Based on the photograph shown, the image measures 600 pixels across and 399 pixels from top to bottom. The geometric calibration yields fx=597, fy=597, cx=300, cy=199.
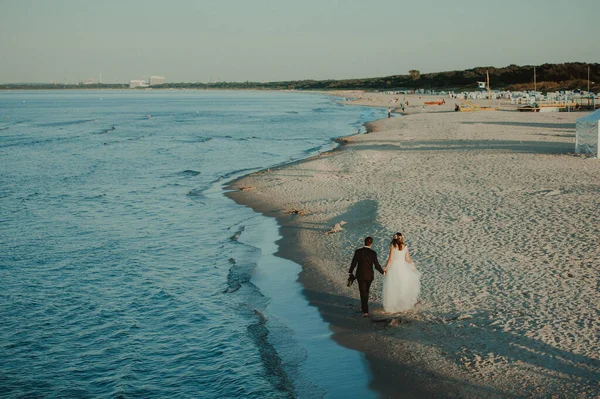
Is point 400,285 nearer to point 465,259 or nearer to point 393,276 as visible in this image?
point 393,276

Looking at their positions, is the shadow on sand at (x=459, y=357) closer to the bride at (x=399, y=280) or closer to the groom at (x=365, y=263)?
the bride at (x=399, y=280)

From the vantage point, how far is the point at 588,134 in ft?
90.0

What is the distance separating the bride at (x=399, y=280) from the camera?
1089 centimetres

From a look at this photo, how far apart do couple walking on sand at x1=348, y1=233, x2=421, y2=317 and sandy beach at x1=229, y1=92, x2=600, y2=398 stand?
0.26 metres

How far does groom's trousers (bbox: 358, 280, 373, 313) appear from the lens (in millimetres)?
11023

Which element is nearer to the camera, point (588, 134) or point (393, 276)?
point (393, 276)

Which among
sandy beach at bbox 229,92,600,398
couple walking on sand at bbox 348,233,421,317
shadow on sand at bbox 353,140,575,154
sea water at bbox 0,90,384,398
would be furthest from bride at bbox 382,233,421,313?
shadow on sand at bbox 353,140,575,154

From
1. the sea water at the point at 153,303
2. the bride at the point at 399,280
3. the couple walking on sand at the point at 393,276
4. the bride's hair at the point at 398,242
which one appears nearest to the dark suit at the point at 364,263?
the couple walking on sand at the point at 393,276

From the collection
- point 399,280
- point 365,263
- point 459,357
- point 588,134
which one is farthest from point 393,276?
point 588,134

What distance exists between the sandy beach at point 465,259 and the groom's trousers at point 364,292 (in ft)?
0.89

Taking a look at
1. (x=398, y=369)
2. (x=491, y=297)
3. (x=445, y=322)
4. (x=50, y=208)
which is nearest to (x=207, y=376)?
(x=398, y=369)

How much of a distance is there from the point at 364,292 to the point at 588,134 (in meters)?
20.8

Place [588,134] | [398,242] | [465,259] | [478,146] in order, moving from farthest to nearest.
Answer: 1. [478,146]
2. [588,134]
3. [465,259]
4. [398,242]

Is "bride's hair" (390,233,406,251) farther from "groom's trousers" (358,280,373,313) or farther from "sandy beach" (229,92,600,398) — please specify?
"sandy beach" (229,92,600,398)
